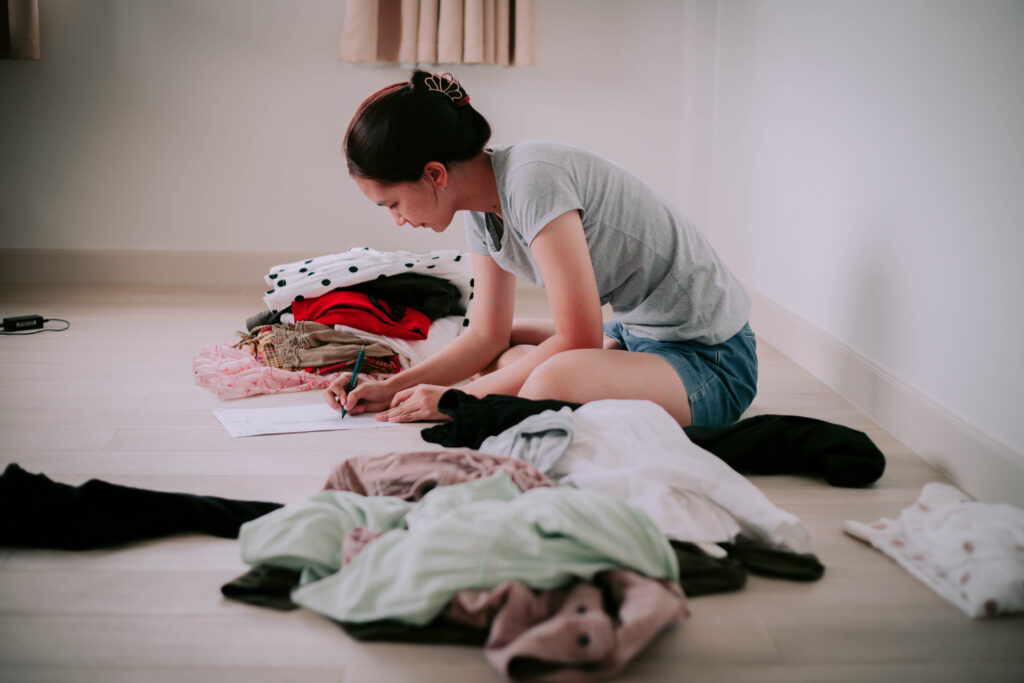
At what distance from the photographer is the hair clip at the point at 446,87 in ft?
5.08

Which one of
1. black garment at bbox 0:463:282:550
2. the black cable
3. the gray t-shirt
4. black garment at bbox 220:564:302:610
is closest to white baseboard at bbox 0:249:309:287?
the black cable

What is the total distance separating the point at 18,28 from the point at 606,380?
2.58 m

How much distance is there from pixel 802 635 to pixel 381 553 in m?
0.52

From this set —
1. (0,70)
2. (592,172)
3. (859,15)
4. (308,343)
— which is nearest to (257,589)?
(592,172)

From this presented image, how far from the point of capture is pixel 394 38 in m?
3.19

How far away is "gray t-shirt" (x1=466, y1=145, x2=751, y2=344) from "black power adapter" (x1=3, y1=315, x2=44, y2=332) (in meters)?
1.55

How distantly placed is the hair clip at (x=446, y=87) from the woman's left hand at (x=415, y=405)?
55 centimetres

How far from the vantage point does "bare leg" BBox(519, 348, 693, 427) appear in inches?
65.0

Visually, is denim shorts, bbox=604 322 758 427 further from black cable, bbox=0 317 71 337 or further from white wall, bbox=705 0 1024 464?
black cable, bbox=0 317 71 337

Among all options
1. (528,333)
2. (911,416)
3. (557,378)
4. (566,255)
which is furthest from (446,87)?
(911,416)

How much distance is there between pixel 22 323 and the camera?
2.60 m

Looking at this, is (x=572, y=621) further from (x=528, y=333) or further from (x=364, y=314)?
→ (x=364, y=314)

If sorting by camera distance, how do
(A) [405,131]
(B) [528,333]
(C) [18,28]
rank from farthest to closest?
(C) [18,28] → (B) [528,333] → (A) [405,131]

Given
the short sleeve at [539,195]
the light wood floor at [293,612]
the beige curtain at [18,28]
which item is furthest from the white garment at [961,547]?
the beige curtain at [18,28]
